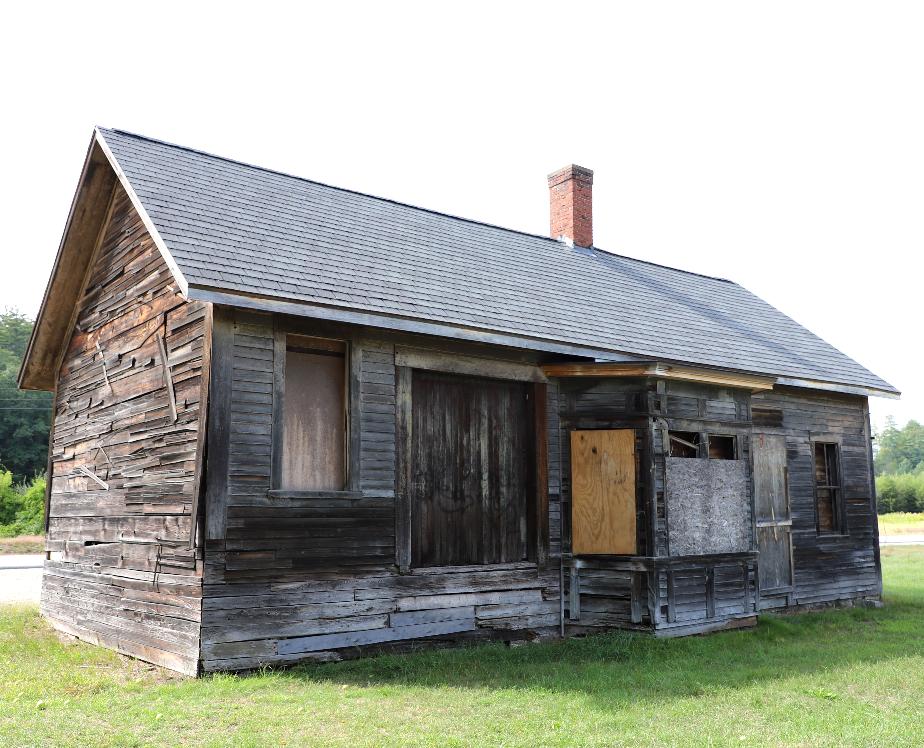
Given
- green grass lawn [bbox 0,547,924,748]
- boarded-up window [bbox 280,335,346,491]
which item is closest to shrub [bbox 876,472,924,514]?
green grass lawn [bbox 0,547,924,748]

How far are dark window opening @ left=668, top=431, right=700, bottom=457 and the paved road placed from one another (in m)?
11.3

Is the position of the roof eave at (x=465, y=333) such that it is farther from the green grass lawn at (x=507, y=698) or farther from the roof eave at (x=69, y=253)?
the roof eave at (x=69, y=253)

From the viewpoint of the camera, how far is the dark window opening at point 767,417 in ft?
47.6

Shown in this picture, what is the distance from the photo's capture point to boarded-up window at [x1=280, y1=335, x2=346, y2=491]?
9.84m

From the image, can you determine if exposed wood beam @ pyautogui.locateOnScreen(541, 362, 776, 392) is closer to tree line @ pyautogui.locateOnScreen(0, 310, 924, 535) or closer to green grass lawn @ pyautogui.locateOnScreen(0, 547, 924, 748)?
green grass lawn @ pyautogui.locateOnScreen(0, 547, 924, 748)

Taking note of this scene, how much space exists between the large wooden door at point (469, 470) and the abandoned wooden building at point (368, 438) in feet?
0.10

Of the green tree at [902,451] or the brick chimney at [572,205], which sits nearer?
the brick chimney at [572,205]

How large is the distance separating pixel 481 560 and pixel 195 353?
169 inches

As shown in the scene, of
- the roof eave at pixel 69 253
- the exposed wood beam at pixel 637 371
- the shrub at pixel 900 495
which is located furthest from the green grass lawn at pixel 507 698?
the shrub at pixel 900 495

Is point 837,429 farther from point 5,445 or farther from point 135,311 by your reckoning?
point 5,445

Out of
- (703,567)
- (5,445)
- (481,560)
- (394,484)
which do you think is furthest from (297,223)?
(5,445)

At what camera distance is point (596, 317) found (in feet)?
43.5

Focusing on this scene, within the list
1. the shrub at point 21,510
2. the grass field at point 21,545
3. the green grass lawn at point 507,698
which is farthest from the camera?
the shrub at point 21,510

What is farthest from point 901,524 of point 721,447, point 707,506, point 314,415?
point 314,415
